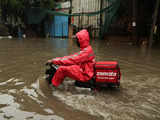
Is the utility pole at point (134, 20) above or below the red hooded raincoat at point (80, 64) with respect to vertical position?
above

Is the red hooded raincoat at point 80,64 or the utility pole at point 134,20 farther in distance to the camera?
the utility pole at point 134,20

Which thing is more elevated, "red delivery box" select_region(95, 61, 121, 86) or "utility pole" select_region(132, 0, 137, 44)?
"utility pole" select_region(132, 0, 137, 44)

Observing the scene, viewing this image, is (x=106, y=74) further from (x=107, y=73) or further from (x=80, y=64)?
(x=80, y=64)

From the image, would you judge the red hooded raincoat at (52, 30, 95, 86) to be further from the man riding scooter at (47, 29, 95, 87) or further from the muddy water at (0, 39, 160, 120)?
the muddy water at (0, 39, 160, 120)

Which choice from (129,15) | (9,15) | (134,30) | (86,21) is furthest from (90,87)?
(9,15)

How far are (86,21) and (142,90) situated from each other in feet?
47.7

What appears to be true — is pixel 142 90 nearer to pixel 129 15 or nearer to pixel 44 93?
pixel 44 93

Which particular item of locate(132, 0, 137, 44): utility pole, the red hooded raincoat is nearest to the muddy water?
the red hooded raincoat

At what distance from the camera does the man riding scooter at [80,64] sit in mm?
3344

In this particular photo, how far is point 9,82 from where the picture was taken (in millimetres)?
3986

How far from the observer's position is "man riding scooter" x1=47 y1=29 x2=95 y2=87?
3.34m

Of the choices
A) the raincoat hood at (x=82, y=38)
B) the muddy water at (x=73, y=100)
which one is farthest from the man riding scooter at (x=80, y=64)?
the muddy water at (x=73, y=100)

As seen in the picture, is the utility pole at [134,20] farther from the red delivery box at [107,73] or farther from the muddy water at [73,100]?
the red delivery box at [107,73]

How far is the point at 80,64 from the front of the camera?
11.3 ft
